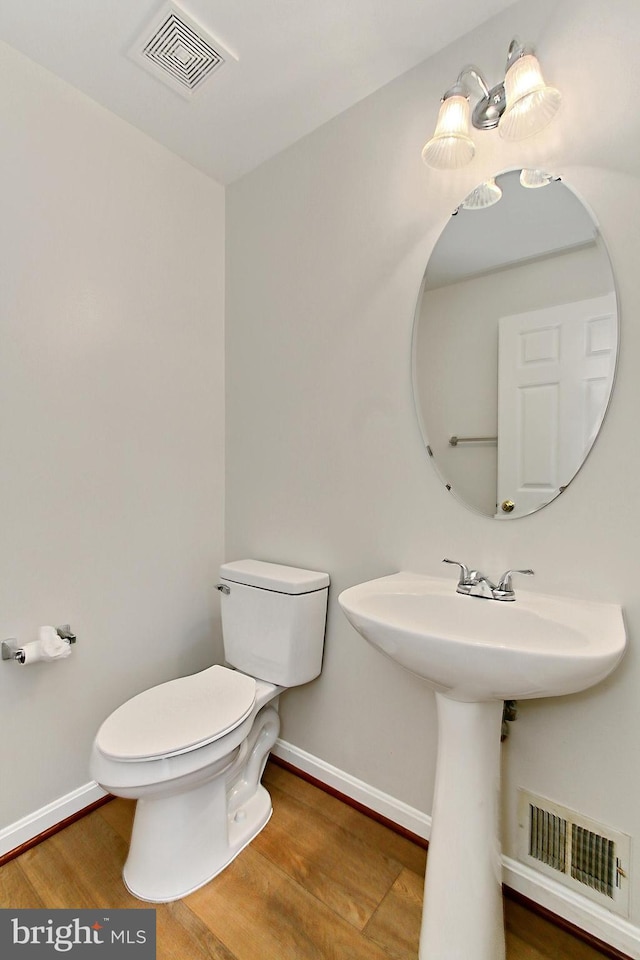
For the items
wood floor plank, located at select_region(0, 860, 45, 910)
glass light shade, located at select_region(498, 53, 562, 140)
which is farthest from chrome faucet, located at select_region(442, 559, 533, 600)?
wood floor plank, located at select_region(0, 860, 45, 910)

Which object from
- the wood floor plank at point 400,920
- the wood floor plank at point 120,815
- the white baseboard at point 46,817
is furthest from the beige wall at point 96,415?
the wood floor plank at point 400,920

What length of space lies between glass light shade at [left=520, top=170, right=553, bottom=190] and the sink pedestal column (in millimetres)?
1305

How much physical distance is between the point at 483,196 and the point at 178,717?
1707mm

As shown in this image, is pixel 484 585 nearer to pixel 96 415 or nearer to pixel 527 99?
pixel 527 99

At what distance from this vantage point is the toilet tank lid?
5.24ft

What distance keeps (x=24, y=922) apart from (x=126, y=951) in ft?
0.95

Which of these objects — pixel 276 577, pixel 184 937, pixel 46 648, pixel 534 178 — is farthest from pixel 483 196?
pixel 184 937

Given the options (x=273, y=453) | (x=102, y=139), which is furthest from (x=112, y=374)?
(x=102, y=139)

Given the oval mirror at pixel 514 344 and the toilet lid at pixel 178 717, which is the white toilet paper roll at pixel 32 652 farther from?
the oval mirror at pixel 514 344

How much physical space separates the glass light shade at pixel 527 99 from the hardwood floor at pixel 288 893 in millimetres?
→ 2015

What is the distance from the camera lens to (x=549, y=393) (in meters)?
1.23

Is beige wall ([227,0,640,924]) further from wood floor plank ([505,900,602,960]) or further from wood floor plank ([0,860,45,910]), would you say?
wood floor plank ([0,860,45,910])

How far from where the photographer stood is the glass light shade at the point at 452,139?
1228 millimetres

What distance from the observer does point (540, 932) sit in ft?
3.87
